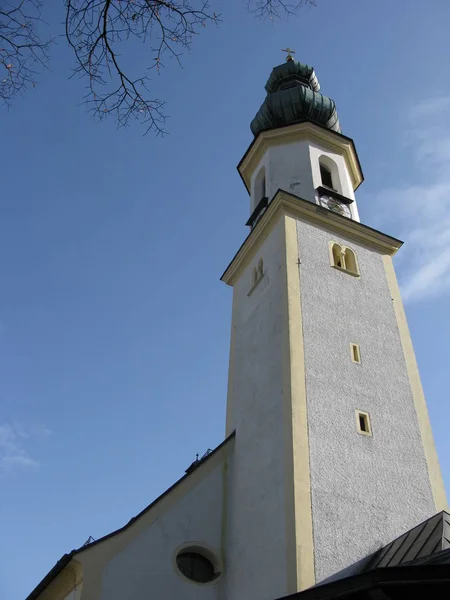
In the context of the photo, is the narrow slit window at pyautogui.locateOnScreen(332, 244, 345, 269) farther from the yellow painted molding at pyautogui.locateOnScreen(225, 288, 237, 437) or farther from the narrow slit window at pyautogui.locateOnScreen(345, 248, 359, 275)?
the yellow painted molding at pyautogui.locateOnScreen(225, 288, 237, 437)

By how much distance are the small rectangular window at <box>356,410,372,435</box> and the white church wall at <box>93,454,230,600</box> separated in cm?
252

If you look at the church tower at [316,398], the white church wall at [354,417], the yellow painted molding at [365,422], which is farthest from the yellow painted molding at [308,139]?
the yellow painted molding at [365,422]

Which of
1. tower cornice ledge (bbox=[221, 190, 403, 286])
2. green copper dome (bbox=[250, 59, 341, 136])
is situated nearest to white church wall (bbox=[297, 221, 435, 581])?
tower cornice ledge (bbox=[221, 190, 403, 286])

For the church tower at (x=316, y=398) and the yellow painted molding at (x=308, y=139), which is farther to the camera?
the yellow painted molding at (x=308, y=139)

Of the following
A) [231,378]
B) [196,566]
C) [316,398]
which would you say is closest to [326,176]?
[231,378]

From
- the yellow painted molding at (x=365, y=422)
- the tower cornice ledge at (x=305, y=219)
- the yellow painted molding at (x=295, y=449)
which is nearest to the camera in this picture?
the yellow painted molding at (x=295, y=449)

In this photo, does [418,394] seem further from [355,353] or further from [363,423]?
[363,423]

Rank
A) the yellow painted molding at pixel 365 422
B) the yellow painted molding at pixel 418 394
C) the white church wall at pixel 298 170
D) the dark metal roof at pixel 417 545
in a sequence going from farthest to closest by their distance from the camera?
1. the white church wall at pixel 298 170
2. the yellow painted molding at pixel 365 422
3. the yellow painted molding at pixel 418 394
4. the dark metal roof at pixel 417 545

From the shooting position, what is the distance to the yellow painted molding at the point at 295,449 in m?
7.77

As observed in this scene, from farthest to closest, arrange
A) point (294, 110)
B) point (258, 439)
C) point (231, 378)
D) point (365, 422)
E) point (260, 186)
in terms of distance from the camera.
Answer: point (294, 110)
point (260, 186)
point (231, 378)
point (258, 439)
point (365, 422)

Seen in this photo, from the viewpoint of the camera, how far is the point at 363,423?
32.2ft

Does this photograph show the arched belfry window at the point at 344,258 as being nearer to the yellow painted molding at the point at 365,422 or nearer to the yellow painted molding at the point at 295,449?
the yellow painted molding at the point at 295,449

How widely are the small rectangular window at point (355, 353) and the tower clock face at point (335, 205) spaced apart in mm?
4058

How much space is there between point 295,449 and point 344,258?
5240mm
